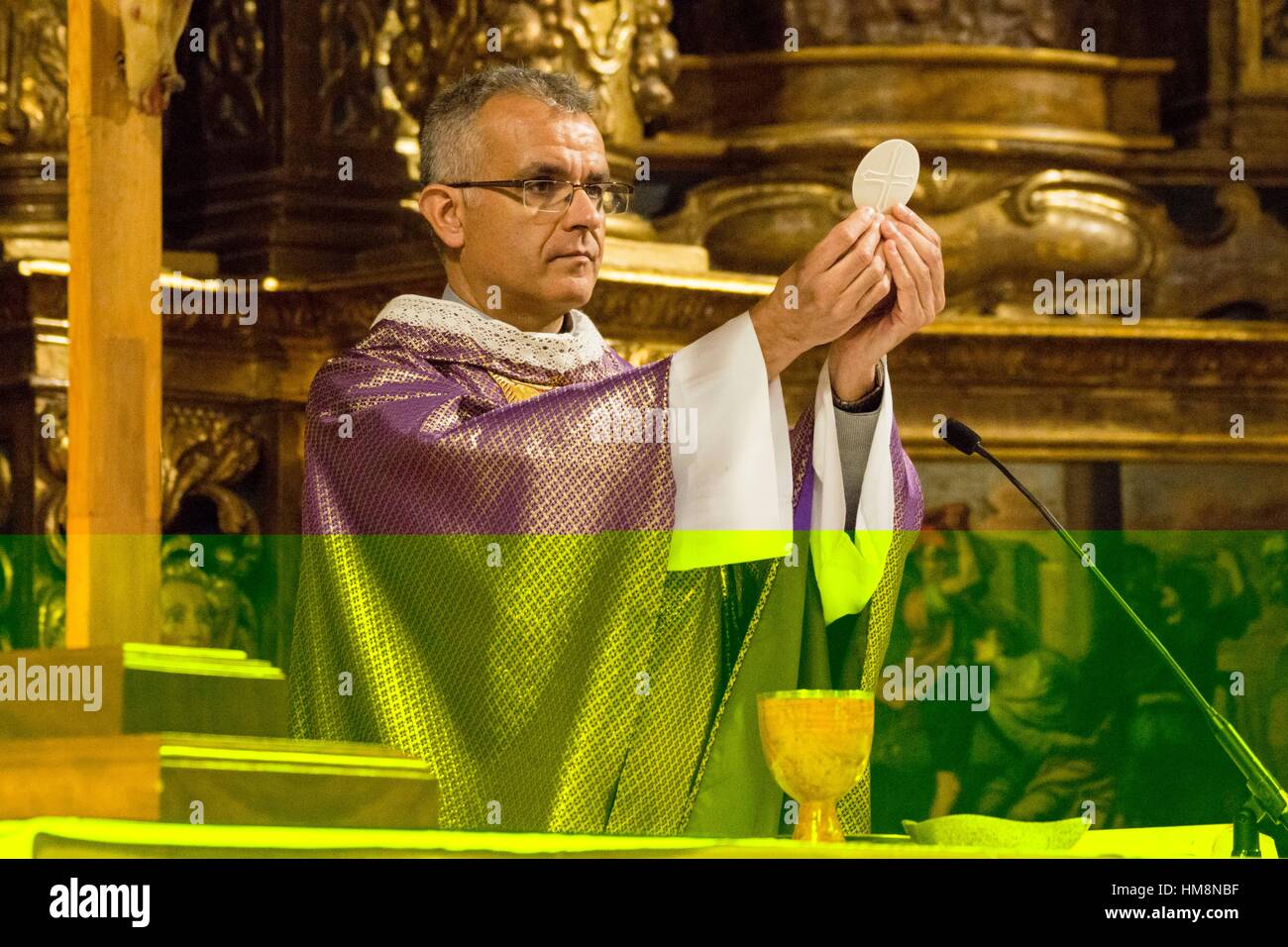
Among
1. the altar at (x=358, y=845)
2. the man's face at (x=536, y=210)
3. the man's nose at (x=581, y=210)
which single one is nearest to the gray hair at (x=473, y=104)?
the man's face at (x=536, y=210)

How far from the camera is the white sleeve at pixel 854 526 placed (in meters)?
3.22

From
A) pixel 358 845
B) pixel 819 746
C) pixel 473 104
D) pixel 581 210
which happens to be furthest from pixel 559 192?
pixel 358 845

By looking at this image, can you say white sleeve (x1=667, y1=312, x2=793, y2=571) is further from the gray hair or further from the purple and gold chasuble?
the gray hair

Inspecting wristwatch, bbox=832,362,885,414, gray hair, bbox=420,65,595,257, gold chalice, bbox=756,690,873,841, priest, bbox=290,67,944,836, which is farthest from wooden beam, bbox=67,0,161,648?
gold chalice, bbox=756,690,873,841

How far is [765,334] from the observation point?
308cm

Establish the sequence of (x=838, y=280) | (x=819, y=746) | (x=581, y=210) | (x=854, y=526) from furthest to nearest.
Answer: (x=581, y=210) → (x=854, y=526) → (x=838, y=280) → (x=819, y=746)

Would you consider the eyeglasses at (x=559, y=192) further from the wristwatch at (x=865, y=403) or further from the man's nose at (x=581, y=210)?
the wristwatch at (x=865, y=403)

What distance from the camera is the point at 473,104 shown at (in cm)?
349

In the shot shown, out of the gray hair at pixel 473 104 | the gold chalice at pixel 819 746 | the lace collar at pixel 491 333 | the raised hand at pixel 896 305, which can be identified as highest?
the gray hair at pixel 473 104

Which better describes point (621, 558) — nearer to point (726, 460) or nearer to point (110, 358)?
point (726, 460)

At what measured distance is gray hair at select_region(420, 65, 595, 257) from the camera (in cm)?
348

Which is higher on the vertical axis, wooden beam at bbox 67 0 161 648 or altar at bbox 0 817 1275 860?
wooden beam at bbox 67 0 161 648

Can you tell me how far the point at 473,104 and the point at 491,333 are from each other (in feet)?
1.04
